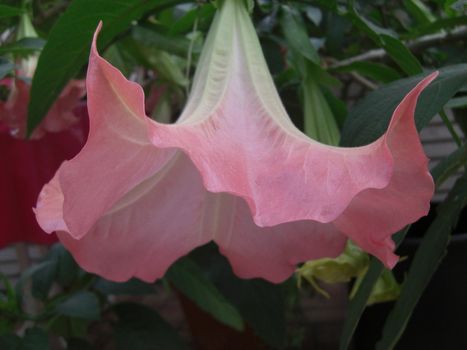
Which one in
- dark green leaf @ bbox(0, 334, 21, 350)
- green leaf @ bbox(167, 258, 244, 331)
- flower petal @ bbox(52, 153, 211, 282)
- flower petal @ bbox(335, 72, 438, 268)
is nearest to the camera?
flower petal @ bbox(335, 72, 438, 268)

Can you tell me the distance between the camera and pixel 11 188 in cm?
67

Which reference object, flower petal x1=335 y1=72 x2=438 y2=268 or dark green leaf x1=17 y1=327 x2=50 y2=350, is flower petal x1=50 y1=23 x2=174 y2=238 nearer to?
flower petal x1=335 y1=72 x2=438 y2=268

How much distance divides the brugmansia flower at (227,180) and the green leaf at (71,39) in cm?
8

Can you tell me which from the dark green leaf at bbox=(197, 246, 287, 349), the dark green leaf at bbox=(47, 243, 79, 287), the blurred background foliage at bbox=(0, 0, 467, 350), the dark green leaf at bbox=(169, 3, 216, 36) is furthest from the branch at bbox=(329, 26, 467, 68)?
the dark green leaf at bbox=(47, 243, 79, 287)

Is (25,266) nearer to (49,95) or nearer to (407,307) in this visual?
(49,95)

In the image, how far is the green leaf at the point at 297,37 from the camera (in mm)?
476

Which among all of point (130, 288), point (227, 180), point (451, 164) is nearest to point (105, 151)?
point (227, 180)

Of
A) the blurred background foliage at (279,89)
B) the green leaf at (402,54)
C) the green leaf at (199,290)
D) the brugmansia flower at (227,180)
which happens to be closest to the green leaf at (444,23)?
the blurred background foliage at (279,89)

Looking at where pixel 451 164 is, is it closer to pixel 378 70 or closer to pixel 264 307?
pixel 378 70

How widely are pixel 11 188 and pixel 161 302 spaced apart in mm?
769

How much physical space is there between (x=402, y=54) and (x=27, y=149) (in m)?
0.43

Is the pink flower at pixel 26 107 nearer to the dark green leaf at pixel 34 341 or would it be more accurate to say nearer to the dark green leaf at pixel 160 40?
the dark green leaf at pixel 160 40

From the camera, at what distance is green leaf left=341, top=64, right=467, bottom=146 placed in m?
0.34

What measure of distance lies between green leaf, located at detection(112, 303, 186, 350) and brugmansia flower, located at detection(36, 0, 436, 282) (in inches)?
9.8
